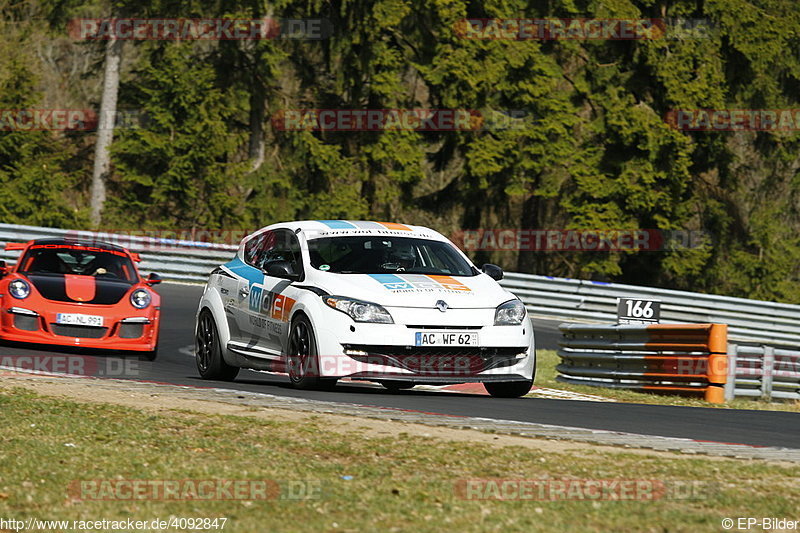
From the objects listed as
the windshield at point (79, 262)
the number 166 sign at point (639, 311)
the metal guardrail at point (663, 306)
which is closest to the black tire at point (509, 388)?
the number 166 sign at point (639, 311)

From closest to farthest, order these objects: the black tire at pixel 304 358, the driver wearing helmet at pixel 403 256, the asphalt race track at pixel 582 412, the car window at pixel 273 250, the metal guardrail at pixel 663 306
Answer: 1. the asphalt race track at pixel 582 412
2. the black tire at pixel 304 358
3. the driver wearing helmet at pixel 403 256
4. the car window at pixel 273 250
5. the metal guardrail at pixel 663 306

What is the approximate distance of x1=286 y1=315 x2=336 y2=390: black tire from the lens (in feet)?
36.7

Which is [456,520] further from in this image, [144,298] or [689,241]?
[689,241]

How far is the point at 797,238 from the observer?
38.4 metres

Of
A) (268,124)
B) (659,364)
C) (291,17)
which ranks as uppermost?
(291,17)

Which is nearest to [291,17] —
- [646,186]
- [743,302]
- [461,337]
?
[646,186]

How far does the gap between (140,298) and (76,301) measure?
0.80 metres

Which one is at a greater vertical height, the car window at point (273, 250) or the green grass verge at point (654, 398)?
the car window at point (273, 250)

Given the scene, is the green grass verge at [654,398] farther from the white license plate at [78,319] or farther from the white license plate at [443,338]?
the white license plate at [78,319]

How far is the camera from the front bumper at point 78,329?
1438 centimetres

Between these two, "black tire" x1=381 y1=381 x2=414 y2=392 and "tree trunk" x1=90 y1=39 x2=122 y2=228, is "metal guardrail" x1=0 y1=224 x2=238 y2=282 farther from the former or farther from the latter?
"black tire" x1=381 y1=381 x2=414 y2=392

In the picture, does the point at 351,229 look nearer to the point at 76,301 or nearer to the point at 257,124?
the point at 76,301

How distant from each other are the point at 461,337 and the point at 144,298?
547cm

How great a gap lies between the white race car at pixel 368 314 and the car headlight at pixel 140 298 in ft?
7.47
